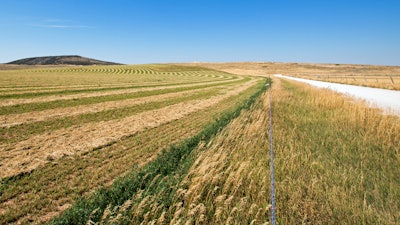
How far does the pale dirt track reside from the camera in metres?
6.67

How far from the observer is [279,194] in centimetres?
407

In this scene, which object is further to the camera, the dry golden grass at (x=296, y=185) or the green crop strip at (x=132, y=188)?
the green crop strip at (x=132, y=188)

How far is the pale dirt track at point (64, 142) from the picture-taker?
6.67 m

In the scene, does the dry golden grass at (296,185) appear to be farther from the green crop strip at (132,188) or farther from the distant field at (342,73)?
the distant field at (342,73)

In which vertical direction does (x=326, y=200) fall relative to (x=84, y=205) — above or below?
above

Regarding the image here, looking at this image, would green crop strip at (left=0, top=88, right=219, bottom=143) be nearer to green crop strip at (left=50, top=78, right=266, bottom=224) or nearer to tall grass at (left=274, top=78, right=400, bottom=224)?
green crop strip at (left=50, top=78, right=266, bottom=224)

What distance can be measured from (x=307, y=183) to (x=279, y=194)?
750 mm

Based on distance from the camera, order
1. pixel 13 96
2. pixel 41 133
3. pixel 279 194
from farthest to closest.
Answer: pixel 13 96
pixel 41 133
pixel 279 194

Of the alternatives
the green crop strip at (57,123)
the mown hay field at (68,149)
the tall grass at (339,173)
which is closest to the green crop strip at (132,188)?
the mown hay field at (68,149)

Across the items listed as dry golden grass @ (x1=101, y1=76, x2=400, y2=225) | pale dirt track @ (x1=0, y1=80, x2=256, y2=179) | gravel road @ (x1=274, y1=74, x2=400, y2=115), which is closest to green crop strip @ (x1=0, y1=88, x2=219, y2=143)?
pale dirt track @ (x1=0, y1=80, x2=256, y2=179)

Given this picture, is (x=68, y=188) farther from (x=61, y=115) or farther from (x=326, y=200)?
(x=61, y=115)

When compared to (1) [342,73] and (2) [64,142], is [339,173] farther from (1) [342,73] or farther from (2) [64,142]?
(1) [342,73]

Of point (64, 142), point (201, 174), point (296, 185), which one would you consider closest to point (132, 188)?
point (201, 174)

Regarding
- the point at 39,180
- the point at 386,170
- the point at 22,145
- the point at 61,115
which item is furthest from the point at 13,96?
the point at 386,170
